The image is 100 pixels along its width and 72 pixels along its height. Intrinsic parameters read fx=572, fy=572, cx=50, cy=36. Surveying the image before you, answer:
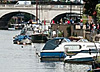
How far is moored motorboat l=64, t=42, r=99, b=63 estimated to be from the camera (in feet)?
169

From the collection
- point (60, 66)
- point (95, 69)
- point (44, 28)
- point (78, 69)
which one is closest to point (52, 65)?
point (60, 66)

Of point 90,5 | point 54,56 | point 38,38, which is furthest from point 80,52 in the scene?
point 38,38

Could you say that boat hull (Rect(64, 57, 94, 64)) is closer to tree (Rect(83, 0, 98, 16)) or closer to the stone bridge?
tree (Rect(83, 0, 98, 16))

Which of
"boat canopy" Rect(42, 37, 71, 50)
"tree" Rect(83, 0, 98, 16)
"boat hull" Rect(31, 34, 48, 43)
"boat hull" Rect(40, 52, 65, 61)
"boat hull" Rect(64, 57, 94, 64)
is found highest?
"boat hull" Rect(64, 57, 94, 64)

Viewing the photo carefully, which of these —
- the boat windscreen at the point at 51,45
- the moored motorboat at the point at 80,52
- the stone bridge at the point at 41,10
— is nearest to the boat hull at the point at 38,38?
the boat windscreen at the point at 51,45

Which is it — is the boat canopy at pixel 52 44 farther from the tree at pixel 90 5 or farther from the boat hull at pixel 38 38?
the boat hull at pixel 38 38

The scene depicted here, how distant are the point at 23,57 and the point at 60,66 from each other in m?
10.5

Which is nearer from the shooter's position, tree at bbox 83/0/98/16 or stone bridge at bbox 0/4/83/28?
tree at bbox 83/0/98/16

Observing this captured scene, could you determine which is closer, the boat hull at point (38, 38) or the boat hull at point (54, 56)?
the boat hull at point (54, 56)

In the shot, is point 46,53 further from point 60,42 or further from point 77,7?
point 77,7

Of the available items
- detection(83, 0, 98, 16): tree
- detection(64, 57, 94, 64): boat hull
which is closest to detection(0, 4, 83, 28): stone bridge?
detection(83, 0, 98, 16): tree

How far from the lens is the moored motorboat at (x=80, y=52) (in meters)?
51.5

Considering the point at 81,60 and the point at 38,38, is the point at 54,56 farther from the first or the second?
the point at 38,38

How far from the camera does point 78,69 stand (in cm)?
4900
